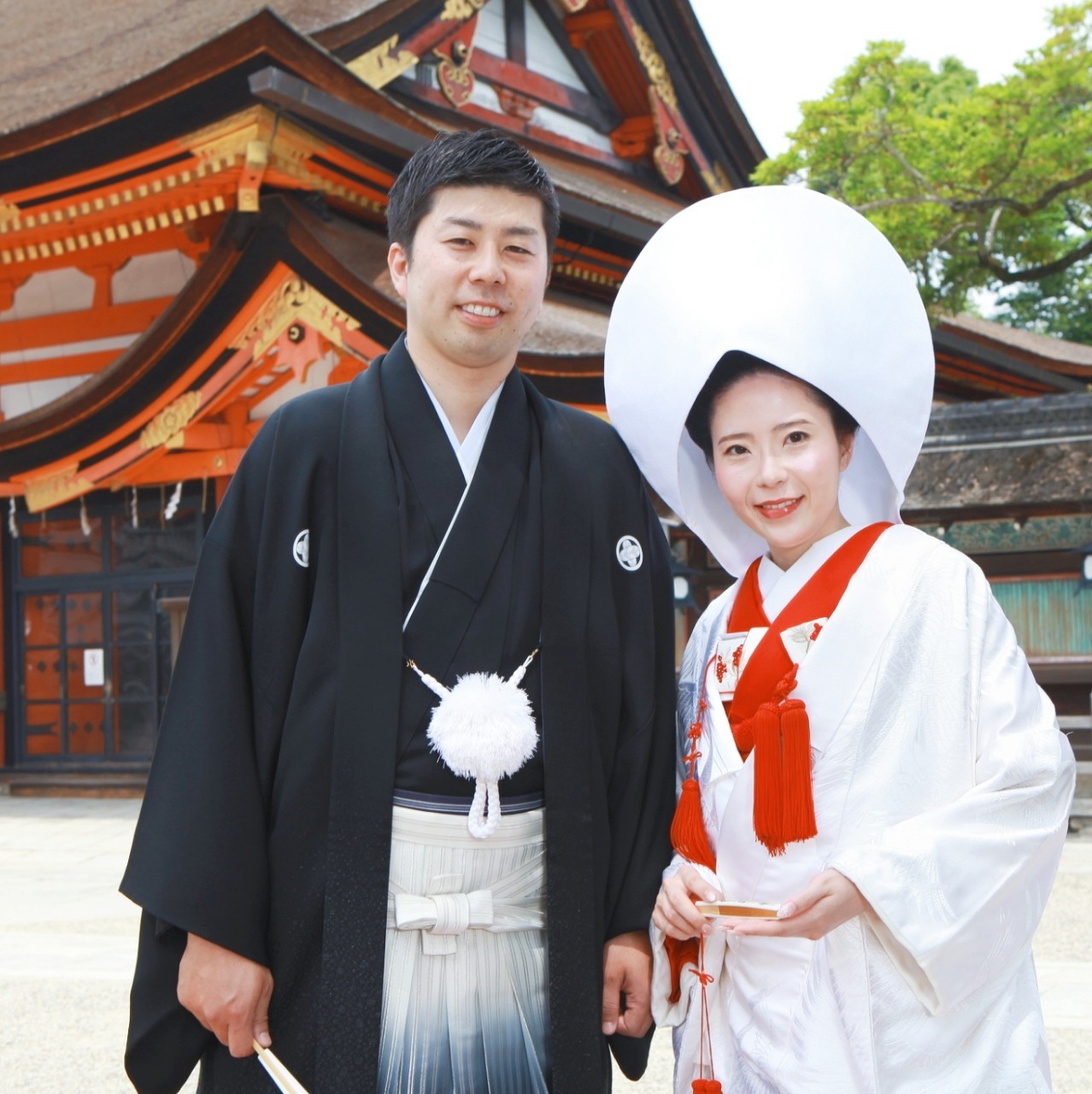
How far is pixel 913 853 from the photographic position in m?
1.60

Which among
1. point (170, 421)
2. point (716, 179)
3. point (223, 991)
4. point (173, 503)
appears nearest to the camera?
point (223, 991)

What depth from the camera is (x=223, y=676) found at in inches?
72.7

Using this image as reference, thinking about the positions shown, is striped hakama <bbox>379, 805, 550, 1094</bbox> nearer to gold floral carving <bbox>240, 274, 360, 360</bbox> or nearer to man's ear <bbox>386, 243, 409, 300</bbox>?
man's ear <bbox>386, 243, 409, 300</bbox>

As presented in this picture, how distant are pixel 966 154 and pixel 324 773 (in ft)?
32.5

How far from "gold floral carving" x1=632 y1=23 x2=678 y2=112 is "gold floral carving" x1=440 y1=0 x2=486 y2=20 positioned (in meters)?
1.65

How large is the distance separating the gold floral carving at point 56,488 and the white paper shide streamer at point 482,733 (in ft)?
22.5

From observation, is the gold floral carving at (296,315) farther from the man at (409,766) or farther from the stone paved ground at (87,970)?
the man at (409,766)

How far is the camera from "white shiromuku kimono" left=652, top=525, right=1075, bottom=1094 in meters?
1.62

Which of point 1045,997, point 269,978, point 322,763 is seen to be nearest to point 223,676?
point 322,763

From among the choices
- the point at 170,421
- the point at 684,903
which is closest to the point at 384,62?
the point at 170,421

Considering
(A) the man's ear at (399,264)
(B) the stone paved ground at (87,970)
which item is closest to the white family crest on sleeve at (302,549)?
(A) the man's ear at (399,264)

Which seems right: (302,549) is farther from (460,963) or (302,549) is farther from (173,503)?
(173,503)

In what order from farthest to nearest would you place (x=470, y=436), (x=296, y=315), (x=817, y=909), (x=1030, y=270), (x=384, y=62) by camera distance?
(x=1030, y=270) → (x=384, y=62) → (x=296, y=315) → (x=470, y=436) → (x=817, y=909)

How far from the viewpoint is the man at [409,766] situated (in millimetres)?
1796
